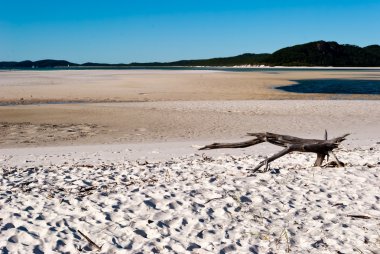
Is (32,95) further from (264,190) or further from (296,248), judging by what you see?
(296,248)

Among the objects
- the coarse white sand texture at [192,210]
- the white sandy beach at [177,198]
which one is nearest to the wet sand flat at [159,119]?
the white sandy beach at [177,198]

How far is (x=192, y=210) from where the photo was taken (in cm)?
744

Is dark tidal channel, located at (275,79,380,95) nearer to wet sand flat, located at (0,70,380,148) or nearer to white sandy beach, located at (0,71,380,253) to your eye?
wet sand flat, located at (0,70,380,148)

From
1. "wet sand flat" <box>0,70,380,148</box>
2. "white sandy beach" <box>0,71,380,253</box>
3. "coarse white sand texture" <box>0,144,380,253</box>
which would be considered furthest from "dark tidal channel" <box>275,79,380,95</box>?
"coarse white sand texture" <box>0,144,380,253</box>

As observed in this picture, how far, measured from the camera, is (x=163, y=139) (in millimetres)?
17406

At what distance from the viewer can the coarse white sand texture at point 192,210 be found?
20.7 ft

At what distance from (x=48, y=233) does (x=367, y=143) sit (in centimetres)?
1234

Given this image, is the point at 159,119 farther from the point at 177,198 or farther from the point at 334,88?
the point at 334,88

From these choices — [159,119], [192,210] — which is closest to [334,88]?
[159,119]

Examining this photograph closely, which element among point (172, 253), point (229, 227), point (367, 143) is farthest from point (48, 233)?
point (367, 143)

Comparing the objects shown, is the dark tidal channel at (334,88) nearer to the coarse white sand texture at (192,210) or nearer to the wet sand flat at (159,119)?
the wet sand flat at (159,119)

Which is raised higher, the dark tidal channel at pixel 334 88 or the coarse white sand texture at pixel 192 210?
the coarse white sand texture at pixel 192 210

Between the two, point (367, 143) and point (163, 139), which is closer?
point (367, 143)

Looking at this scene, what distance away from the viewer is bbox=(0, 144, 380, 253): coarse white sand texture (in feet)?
20.7
